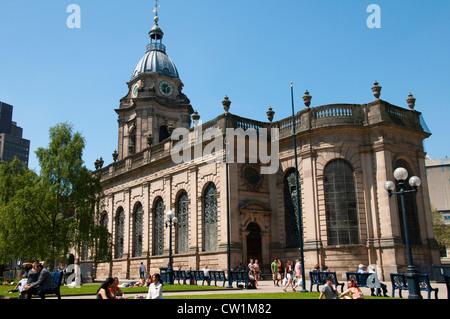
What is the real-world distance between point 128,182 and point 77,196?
10.2 meters

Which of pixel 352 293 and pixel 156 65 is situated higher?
pixel 156 65

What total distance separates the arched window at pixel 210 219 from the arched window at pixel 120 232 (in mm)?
14473

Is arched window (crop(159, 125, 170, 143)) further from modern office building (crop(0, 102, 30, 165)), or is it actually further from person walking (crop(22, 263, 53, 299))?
modern office building (crop(0, 102, 30, 165))

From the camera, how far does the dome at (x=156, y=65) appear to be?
52.5 metres

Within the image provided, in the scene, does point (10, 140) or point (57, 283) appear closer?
point (57, 283)

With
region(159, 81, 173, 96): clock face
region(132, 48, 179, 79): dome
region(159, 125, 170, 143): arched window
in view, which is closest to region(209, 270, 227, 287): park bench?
region(159, 125, 170, 143): arched window

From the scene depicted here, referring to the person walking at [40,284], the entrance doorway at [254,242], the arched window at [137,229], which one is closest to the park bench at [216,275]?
the entrance doorway at [254,242]

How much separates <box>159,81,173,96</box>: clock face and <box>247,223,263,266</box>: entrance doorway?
79.7 feet

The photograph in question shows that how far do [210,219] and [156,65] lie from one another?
25262 millimetres

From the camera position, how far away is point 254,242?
3309 cm

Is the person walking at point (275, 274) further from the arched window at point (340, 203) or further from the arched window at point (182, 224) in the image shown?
the arched window at point (182, 224)

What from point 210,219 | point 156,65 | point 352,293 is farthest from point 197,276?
point 156,65

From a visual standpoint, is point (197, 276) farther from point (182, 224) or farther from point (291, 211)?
point (182, 224)
